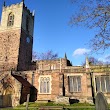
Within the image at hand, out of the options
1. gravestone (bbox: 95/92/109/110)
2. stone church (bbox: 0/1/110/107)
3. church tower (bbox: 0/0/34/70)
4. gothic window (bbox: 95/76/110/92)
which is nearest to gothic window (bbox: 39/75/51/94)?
stone church (bbox: 0/1/110/107)

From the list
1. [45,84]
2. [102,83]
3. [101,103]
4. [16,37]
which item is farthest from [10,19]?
[101,103]

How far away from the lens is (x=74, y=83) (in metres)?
25.7

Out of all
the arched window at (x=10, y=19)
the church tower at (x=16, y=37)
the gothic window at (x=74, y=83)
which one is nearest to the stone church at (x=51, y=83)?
the gothic window at (x=74, y=83)

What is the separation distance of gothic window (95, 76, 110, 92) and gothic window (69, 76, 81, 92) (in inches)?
113

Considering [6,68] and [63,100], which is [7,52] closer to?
[6,68]

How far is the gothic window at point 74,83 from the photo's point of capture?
83.4 feet

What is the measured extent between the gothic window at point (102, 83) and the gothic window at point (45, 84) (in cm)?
799

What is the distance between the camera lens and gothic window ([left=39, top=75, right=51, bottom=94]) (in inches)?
1035

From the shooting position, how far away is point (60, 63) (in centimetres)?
3750

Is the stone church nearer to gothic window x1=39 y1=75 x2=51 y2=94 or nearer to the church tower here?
gothic window x1=39 y1=75 x2=51 y2=94

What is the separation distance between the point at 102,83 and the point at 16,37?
21.4 meters

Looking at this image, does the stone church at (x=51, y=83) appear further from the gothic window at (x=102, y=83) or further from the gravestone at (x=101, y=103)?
the gravestone at (x=101, y=103)

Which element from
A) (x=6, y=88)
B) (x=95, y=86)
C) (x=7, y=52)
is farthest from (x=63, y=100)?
(x=7, y=52)

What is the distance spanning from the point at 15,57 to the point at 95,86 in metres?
18.0
